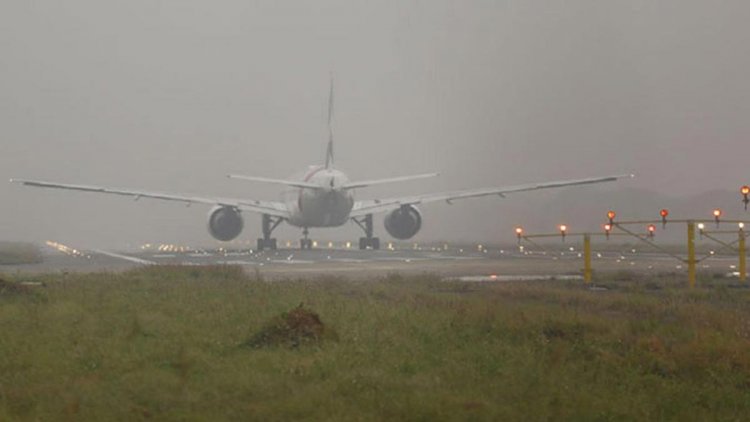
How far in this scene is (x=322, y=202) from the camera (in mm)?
62969

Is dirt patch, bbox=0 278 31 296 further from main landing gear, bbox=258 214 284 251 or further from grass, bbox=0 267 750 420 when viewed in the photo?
main landing gear, bbox=258 214 284 251

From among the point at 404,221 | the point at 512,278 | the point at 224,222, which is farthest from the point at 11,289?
the point at 404,221

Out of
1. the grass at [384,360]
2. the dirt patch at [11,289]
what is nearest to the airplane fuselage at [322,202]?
the dirt patch at [11,289]

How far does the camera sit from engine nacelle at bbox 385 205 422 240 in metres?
65.6

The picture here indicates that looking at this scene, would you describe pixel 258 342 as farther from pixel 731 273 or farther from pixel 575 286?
Answer: pixel 731 273

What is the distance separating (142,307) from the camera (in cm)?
1986

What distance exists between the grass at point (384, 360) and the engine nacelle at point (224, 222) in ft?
130

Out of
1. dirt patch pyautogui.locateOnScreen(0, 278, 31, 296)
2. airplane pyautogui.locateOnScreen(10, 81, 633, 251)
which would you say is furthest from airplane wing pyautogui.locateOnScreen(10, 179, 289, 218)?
dirt patch pyautogui.locateOnScreen(0, 278, 31, 296)

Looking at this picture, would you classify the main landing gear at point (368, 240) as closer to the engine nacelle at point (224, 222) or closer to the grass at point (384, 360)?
the engine nacelle at point (224, 222)

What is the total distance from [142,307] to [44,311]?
2.18 m

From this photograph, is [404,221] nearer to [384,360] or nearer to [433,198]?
[433,198]

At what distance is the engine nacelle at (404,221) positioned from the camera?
65.6m

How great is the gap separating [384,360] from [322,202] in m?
50.9

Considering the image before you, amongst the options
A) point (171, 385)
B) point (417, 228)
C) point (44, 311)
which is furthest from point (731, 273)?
point (417, 228)
